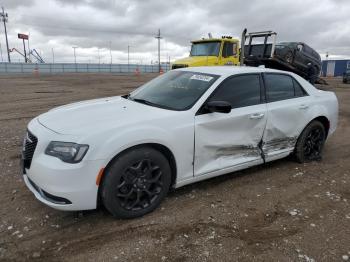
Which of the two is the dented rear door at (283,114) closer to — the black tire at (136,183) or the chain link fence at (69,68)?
the black tire at (136,183)

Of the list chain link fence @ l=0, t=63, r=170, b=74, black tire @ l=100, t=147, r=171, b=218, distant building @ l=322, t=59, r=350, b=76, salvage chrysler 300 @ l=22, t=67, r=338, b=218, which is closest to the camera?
salvage chrysler 300 @ l=22, t=67, r=338, b=218

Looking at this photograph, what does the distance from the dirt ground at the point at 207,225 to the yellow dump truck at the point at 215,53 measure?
924 cm

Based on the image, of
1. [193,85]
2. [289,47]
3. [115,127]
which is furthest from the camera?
[289,47]

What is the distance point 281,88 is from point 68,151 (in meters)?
3.23

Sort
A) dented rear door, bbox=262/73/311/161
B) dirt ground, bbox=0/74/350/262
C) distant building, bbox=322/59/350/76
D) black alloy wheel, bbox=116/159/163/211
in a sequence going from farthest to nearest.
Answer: distant building, bbox=322/59/350/76 → dented rear door, bbox=262/73/311/161 → black alloy wheel, bbox=116/159/163/211 → dirt ground, bbox=0/74/350/262

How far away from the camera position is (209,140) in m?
3.79

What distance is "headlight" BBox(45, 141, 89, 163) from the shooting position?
9.73 ft

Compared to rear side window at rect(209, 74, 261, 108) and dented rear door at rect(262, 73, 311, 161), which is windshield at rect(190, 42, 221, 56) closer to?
dented rear door at rect(262, 73, 311, 161)

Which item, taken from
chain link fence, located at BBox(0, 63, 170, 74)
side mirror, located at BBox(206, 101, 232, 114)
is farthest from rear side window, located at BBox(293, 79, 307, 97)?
chain link fence, located at BBox(0, 63, 170, 74)

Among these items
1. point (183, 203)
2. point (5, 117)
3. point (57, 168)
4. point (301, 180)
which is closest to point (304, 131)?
point (301, 180)

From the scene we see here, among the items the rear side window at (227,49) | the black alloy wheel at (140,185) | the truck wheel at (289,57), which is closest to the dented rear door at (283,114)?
the black alloy wheel at (140,185)

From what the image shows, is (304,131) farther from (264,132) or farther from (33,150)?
(33,150)

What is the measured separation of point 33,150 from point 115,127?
0.87m

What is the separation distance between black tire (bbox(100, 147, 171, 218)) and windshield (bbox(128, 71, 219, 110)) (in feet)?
2.51
